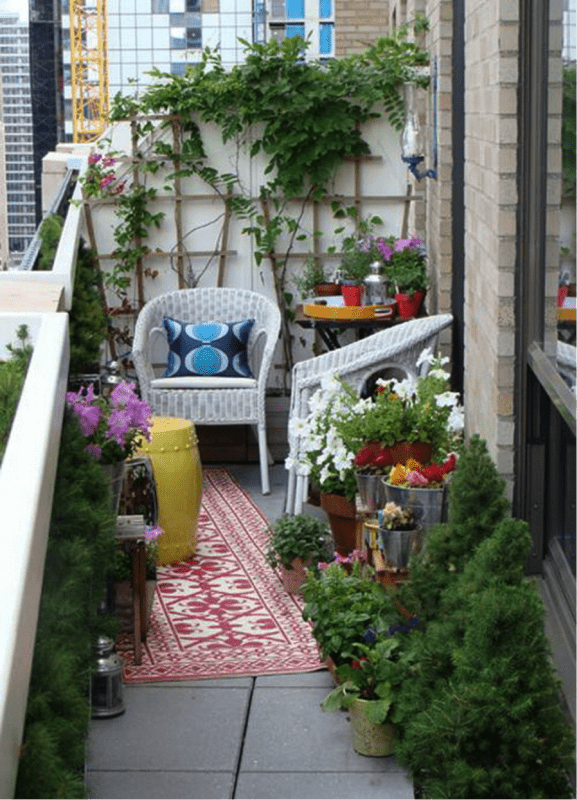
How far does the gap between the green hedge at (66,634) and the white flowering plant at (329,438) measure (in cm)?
221

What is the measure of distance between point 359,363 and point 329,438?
35.5 inches

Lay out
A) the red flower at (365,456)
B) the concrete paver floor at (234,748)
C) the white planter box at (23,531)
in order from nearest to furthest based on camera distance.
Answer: the white planter box at (23,531) < the concrete paver floor at (234,748) < the red flower at (365,456)

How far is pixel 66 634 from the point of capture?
259 centimetres

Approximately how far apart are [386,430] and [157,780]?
1.99 metres

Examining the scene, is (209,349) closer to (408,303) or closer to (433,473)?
(408,303)

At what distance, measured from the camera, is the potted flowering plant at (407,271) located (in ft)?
25.7

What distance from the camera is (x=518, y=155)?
4398 millimetres

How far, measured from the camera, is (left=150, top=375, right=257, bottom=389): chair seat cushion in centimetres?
795

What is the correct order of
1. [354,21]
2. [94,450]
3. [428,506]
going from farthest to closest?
[354,21] < [428,506] < [94,450]

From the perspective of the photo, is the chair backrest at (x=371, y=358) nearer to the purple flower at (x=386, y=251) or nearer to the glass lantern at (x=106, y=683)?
the purple flower at (x=386, y=251)

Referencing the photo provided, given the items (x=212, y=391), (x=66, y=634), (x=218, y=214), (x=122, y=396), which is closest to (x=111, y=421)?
(x=122, y=396)

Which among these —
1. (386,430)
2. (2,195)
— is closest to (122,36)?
(2,195)

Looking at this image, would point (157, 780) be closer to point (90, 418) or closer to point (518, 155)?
point (90, 418)

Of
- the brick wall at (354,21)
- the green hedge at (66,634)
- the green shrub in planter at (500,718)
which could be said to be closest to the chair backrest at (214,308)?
the green hedge at (66,634)
